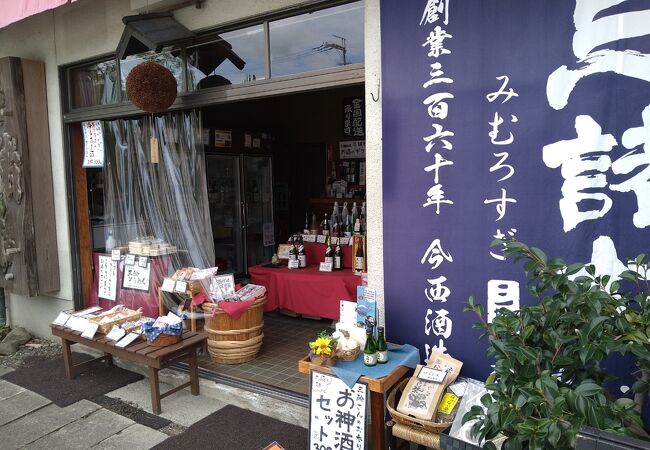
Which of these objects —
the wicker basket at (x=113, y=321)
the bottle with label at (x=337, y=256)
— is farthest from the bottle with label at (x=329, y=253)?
the wicker basket at (x=113, y=321)

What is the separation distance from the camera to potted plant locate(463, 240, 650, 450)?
1712 millimetres

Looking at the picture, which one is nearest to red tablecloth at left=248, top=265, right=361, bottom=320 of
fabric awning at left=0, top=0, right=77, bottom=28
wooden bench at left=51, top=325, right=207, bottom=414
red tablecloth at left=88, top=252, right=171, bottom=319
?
red tablecloth at left=88, top=252, right=171, bottom=319

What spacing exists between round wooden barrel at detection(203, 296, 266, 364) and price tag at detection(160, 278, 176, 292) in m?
0.53

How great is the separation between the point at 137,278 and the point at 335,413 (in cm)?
365

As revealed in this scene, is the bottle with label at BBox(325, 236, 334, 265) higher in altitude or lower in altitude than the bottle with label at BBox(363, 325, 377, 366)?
higher

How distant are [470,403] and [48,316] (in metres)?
6.36

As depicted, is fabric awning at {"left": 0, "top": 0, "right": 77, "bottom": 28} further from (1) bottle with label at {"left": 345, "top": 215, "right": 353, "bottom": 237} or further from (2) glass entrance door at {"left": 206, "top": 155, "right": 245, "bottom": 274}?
(1) bottle with label at {"left": 345, "top": 215, "right": 353, "bottom": 237}

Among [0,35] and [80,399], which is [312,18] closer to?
[80,399]

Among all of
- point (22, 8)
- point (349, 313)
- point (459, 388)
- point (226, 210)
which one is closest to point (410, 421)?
point (459, 388)

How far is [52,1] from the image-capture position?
4.79 meters

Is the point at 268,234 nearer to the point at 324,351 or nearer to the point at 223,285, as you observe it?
the point at 223,285

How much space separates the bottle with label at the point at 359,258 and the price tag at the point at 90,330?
314 cm

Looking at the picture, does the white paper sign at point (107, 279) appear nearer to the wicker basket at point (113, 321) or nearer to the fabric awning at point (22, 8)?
the wicker basket at point (113, 321)

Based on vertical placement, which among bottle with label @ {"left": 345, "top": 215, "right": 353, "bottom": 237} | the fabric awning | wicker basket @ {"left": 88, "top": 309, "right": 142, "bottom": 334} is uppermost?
the fabric awning
